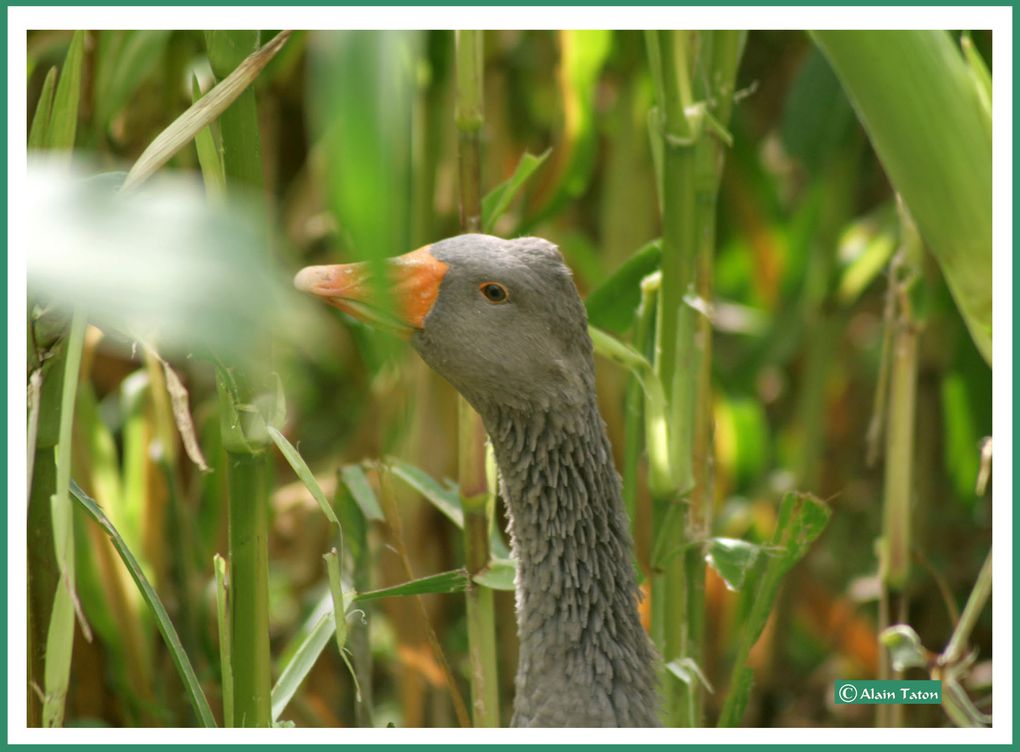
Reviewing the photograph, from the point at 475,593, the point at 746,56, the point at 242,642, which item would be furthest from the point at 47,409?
the point at 746,56

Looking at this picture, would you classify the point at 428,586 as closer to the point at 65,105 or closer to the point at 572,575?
the point at 572,575

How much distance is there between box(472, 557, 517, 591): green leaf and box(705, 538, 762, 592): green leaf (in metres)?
0.38

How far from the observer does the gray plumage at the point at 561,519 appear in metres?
2.08

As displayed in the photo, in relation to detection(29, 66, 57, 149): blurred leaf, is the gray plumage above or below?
below

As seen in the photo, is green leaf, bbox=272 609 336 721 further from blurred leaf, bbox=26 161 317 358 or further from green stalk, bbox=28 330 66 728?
blurred leaf, bbox=26 161 317 358

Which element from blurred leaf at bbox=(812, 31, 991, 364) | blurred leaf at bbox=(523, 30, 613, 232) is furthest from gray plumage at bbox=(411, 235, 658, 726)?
blurred leaf at bbox=(523, 30, 613, 232)

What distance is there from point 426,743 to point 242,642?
39 cm

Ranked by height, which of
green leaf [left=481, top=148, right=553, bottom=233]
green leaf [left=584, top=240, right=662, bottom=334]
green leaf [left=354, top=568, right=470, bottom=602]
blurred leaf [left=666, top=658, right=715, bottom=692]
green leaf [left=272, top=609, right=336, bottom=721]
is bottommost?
blurred leaf [left=666, top=658, right=715, bottom=692]

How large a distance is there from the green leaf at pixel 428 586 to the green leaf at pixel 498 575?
1.4 inches

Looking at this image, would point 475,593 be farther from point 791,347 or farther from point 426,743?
point 791,347

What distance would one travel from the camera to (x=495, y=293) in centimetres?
204

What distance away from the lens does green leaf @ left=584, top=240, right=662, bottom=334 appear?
2.32 metres

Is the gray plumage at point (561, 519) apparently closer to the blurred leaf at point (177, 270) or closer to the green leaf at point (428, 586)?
the green leaf at point (428, 586)

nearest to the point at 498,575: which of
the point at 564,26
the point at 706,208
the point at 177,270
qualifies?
the point at 706,208
